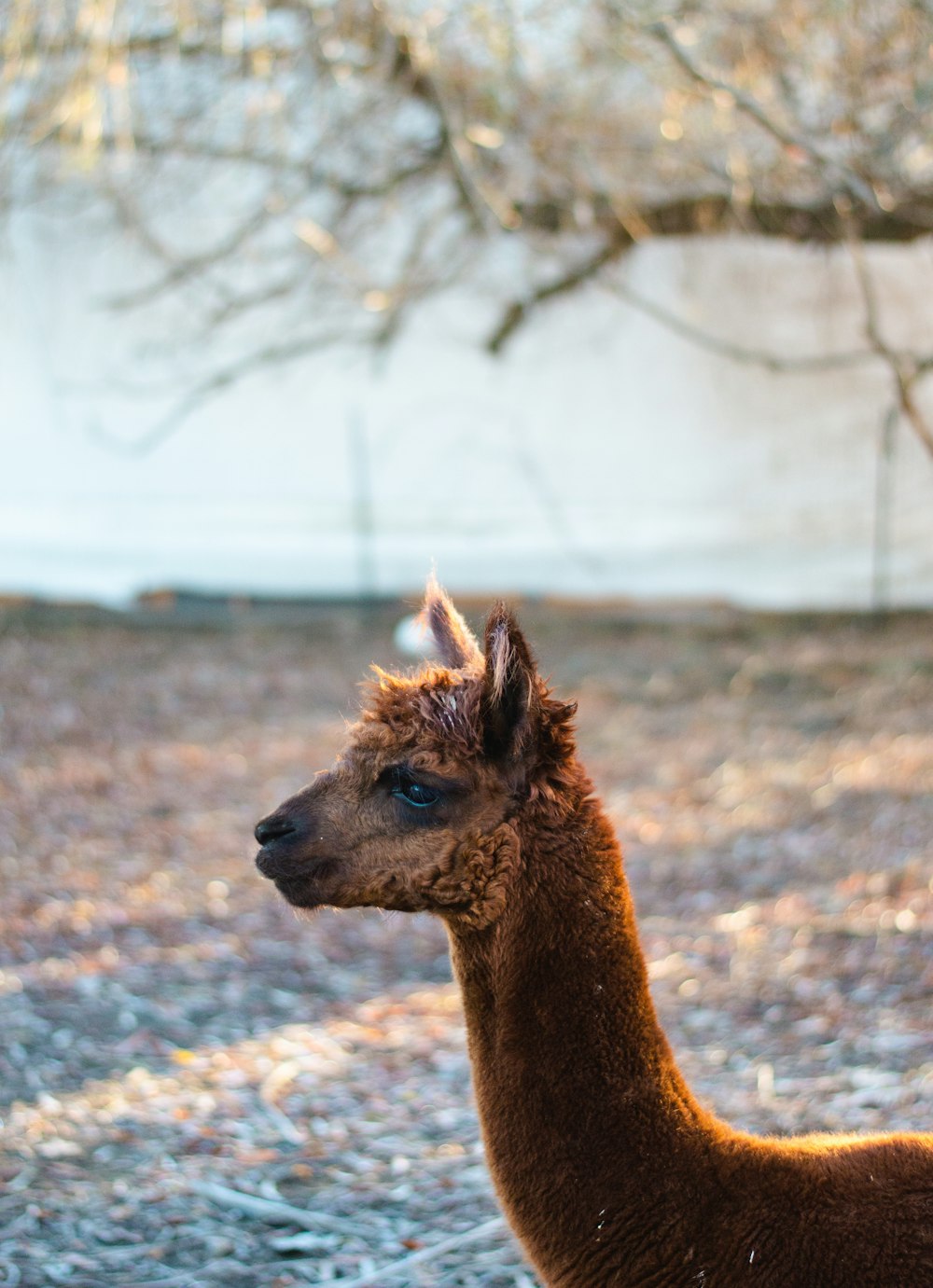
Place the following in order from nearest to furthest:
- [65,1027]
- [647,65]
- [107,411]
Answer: [65,1027] → [647,65] → [107,411]

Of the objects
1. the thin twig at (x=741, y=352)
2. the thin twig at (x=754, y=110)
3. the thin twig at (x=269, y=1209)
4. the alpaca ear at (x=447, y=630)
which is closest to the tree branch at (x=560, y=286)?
the thin twig at (x=741, y=352)

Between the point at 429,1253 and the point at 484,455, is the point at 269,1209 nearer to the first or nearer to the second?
the point at 429,1253

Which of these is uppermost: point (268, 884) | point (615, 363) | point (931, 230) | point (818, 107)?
point (818, 107)

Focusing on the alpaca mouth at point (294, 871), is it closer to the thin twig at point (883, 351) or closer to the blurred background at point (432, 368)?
the thin twig at point (883, 351)

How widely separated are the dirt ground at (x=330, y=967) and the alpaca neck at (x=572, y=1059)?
975 mm

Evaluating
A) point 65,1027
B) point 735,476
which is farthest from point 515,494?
point 65,1027

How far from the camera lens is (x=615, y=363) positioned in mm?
11875

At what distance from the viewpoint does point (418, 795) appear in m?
2.59

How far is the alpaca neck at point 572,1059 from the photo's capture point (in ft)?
7.77

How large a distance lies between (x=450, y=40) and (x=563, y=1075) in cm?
730

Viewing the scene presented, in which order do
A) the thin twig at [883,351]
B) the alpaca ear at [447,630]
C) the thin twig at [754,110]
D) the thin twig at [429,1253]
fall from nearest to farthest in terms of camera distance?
the alpaca ear at [447,630]
the thin twig at [429,1253]
the thin twig at [754,110]
the thin twig at [883,351]

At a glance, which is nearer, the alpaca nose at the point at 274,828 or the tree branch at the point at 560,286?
the alpaca nose at the point at 274,828

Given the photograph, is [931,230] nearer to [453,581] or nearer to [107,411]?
[453,581]

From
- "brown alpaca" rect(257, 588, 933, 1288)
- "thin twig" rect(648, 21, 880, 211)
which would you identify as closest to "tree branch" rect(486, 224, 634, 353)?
"thin twig" rect(648, 21, 880, 211)
